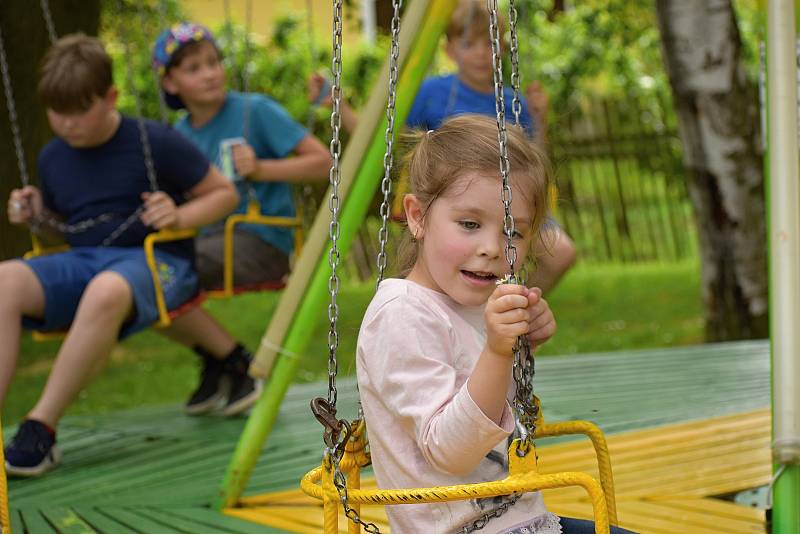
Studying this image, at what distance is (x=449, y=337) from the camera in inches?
68.7

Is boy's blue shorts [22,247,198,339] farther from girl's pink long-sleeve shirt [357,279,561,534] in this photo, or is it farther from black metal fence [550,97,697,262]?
black metal fence [550,97,697,262]

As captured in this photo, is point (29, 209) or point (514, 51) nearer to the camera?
point (514, 51)

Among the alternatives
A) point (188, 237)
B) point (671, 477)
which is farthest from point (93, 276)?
point (671, 477)

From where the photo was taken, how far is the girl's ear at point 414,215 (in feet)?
6.04

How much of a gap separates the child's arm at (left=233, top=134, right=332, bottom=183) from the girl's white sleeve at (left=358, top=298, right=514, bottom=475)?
7.92 feet

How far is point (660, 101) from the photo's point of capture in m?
10.0

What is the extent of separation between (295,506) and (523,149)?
1.47 m

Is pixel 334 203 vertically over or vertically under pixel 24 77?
under

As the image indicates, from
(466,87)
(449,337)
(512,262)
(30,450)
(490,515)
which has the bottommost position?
(30,450)

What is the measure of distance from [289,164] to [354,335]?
276 centimetres

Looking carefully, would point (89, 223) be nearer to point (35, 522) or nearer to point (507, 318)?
point (35, 522)

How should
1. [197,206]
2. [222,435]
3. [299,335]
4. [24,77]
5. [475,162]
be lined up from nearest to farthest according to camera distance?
[475,162] < [299,335] < [197,206] < [222,435] < [24,77]

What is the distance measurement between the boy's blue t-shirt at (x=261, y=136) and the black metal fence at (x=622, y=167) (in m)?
5.61

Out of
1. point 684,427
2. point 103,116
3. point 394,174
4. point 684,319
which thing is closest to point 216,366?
point 103,116
